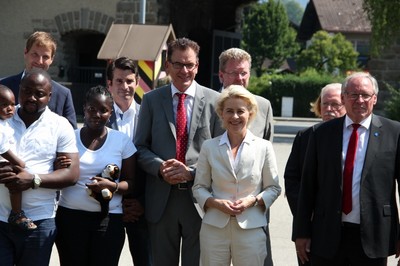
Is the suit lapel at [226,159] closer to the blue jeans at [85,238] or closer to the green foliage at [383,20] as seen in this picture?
the blue jeans at [85,238]

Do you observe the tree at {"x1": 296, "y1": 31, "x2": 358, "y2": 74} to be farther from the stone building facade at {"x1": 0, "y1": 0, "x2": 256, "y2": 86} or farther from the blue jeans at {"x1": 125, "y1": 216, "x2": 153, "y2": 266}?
the blue jeans at {"x1": 125, "y1": 216, "x2": 153, "y2": 266}

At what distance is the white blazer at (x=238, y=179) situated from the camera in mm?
4961

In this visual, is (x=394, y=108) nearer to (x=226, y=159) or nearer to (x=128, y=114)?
(x=128, y=114)

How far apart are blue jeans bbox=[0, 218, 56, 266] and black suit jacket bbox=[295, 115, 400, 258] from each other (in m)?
1.56

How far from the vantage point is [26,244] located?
4758 millimetres

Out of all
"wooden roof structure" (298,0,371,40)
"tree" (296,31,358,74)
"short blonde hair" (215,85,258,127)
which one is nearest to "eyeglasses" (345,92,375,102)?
"short blonde hair" (215,85,258,127)

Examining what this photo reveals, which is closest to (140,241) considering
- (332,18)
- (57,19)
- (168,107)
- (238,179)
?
(168,107)

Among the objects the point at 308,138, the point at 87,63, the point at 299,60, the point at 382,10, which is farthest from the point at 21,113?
the point at 299,60

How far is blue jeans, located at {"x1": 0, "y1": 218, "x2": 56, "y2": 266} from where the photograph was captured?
15.4 ft

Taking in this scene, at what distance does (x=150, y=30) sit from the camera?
1223cm

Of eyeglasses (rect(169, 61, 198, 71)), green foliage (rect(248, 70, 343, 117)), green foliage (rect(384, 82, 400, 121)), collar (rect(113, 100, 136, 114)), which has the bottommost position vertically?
green foliage (rect(248, 70, 343, 117))

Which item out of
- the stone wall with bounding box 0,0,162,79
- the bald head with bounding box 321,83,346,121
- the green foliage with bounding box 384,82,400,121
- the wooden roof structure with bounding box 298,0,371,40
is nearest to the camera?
the bald head with bounding box 321,83,346,121

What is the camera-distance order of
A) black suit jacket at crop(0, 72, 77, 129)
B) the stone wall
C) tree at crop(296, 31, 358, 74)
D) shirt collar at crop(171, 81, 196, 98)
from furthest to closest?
tree at crop(296, 31, 358, 74) < the stone wall < black suit jacket at crop(0, 72, 77, 129) < shirt collar at crop(171, 81, 196, 98)

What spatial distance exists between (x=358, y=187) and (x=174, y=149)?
1.37 meters
